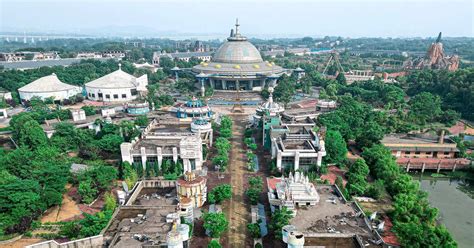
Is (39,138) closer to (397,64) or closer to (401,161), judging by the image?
(401,161)

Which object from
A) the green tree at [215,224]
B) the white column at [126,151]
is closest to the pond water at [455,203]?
the green tree at [215,224]

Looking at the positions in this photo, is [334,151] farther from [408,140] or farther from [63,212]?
[63,212]

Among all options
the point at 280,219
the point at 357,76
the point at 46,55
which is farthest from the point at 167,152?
the point at 46,55

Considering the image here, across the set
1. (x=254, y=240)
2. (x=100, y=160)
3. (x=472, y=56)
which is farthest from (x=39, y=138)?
(x=472, y=56)

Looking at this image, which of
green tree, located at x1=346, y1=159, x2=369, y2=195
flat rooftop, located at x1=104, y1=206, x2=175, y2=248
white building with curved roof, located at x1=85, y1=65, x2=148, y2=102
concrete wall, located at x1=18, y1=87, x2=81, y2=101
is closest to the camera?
flat rooftop, located at x1=104, y1=206, x2=175, y2=248

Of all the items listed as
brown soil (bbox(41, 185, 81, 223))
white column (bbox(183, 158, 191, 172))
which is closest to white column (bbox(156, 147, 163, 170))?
white column (bbox(183, 158, 191, 172))

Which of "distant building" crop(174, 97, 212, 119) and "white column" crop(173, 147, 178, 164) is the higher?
"distant building" crop(174, 97, 212, 119)

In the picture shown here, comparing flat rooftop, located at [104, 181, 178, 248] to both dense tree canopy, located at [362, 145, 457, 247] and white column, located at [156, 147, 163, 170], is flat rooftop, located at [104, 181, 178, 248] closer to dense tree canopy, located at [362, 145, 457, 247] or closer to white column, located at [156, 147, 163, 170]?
white column, located at [156, 147, 163, 170]
